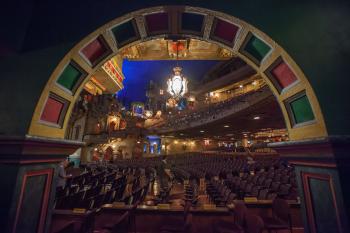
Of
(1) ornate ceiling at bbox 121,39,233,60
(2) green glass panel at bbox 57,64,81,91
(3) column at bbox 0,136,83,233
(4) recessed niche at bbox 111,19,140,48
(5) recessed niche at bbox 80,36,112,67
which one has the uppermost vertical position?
(1) ornate ceiling at bbox 121,39,233,60

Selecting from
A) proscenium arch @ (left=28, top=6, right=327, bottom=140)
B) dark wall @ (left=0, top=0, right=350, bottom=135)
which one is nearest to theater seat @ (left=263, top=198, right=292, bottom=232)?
proscenium arch @ (left=28, top=6, right=327, bottom=140)

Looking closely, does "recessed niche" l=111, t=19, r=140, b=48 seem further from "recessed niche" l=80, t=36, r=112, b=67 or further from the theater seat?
the theater seat

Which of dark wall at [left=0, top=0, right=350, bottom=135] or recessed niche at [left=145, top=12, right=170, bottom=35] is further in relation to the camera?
recessed niche at [left=145, top=12, right=170, bottom=35]

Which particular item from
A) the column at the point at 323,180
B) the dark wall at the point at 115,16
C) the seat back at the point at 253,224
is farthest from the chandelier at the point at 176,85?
the column at the point at 323,180

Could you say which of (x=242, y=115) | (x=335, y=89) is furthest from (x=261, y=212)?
(x=242, y=115)

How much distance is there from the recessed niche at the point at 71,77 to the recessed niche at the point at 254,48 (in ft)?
8.71

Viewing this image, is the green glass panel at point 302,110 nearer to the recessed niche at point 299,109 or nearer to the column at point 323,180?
the recessed niche at point 299,109

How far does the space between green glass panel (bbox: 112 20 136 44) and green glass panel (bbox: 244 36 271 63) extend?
1900 mm

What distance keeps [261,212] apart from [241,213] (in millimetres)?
1458

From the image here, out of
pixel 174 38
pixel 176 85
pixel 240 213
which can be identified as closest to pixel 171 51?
pixel 176 85

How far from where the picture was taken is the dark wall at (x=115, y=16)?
2.11 metres

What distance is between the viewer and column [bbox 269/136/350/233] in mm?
1823

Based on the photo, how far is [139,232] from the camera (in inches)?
159

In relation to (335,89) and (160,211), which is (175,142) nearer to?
(160,211)
